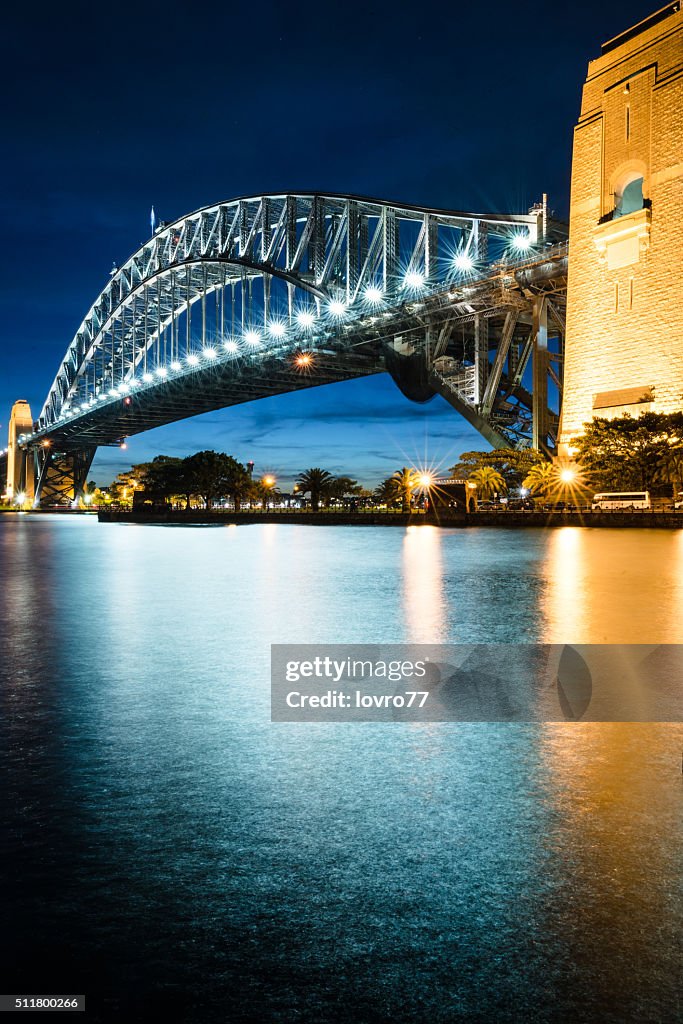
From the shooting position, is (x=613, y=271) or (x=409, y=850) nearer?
(x=409, y=850)

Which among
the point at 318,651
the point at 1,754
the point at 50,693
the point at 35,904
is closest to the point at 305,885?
the point at 35,904

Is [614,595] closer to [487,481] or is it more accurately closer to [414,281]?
[487,481]

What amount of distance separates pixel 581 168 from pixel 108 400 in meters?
54.2

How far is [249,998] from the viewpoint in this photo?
1913 millimetres

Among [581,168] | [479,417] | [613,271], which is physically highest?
[581,168]

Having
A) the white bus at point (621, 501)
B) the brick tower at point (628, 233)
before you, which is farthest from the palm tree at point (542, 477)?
the white bus at point (621, 501)

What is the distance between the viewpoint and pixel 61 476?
111 m

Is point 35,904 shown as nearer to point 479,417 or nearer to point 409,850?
point 409,850

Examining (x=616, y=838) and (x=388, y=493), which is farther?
(x=388, y=493)

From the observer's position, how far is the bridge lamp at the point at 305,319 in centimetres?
5991

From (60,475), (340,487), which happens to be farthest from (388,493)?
(60,475)

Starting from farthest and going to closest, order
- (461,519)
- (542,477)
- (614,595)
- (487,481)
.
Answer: (487,481), (542,477), (461,519), (614,595)

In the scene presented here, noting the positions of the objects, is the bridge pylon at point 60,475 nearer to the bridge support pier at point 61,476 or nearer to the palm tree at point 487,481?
the bridge support pier at point 61,476

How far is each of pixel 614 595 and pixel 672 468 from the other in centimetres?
2519
